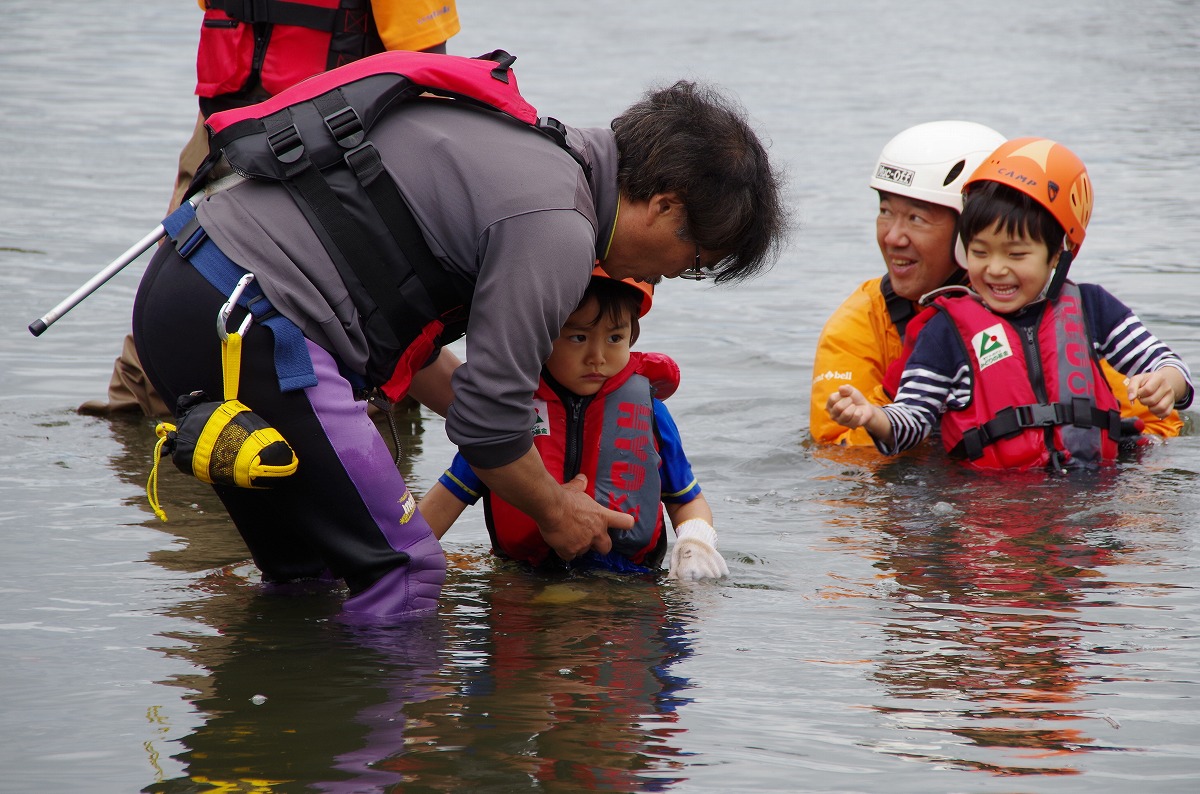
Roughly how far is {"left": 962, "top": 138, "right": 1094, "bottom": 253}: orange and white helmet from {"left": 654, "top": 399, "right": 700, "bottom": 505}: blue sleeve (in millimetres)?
2141

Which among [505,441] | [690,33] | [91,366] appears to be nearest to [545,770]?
[505,441]

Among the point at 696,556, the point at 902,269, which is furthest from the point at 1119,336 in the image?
the point at 696,556

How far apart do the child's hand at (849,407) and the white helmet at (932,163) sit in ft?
4.29

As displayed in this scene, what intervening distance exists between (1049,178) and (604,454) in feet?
8.47

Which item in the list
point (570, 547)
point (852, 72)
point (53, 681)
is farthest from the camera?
point (852, 72)

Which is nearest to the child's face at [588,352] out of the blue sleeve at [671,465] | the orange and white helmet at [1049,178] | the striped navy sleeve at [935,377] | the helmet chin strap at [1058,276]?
the blue sleeve at [671,465]

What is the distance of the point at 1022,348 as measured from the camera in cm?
621

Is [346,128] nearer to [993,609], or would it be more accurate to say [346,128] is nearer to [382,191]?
[382,191]

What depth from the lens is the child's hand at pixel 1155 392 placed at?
5.88 meters

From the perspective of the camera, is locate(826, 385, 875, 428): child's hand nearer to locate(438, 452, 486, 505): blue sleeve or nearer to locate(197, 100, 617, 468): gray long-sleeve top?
locate(438, 452, 486, 505): blue sleeve

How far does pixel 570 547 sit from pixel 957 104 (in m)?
15.2

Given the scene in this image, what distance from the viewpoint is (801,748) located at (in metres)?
3.37

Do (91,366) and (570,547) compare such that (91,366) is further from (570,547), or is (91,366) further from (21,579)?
(570,547)

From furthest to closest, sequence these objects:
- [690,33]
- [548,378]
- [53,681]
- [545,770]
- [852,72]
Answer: [690,33] < [852,72] < [548,378] < [53,681] < [545,770]
